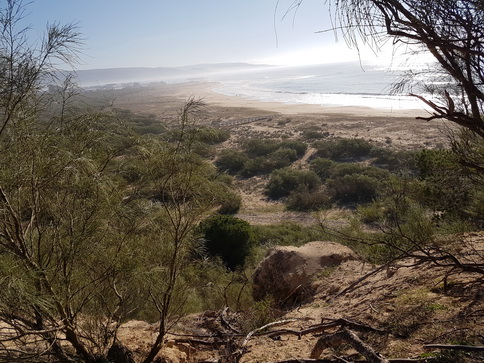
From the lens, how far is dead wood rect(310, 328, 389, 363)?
3.12 meters

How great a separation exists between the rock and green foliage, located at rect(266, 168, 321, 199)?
11.6 metres

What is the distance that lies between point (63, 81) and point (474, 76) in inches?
154

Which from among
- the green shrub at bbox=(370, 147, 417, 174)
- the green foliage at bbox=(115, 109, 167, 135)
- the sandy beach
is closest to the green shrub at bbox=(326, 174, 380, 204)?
the green shrub at bbox=(370, 147, 417, 174)

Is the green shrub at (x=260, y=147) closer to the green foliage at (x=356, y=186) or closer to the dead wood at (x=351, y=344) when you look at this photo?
the green foliage at (x=356, y=186)

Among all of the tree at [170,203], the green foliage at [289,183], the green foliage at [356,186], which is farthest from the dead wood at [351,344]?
the green foliage at [289,183]

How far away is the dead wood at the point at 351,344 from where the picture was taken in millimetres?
3123

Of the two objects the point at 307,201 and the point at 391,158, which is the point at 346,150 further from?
the point at 307,201

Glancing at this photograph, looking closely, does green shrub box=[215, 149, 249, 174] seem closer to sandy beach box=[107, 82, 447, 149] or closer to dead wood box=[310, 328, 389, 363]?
sandy beach box=[107, 82, 447, 149]

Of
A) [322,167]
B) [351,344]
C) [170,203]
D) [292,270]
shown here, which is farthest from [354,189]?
[351,344]

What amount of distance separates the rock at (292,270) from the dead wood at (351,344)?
4.12 meters

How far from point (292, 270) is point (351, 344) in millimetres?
4969

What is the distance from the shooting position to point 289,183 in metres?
21.5

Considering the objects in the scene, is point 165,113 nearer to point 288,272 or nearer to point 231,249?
point 231,249

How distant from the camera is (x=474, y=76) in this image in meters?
3.04
